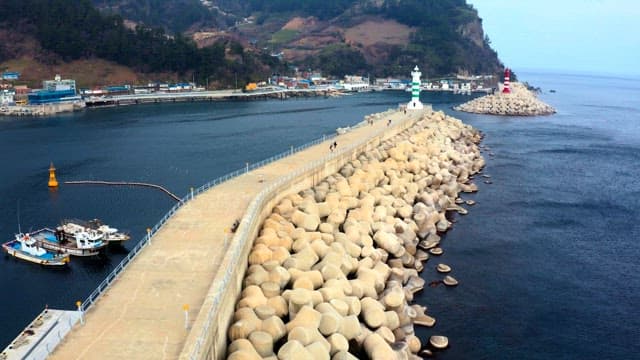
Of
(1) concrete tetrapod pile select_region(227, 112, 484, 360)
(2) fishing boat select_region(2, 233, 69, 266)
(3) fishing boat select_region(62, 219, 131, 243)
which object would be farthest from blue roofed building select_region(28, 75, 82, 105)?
(1) concrete tetrapod pile select_region(227, 112, 484, 360)

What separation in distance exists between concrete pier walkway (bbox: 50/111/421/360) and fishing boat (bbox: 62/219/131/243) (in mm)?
7378

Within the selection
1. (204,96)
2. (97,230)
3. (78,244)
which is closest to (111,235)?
(97,230)

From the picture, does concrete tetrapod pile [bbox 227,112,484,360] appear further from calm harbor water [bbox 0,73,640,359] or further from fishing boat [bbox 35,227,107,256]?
fishing boat [bbox 35,227,107,256]

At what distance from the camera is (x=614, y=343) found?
23.1m

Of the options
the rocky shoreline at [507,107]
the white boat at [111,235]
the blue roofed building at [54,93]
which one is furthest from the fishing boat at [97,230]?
the rocky shoreline at [507,107]

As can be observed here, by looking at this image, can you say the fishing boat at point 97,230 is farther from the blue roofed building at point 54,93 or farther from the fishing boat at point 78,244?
the blue roofed building at point 54,93

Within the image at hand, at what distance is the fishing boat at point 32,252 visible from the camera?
3134 cm

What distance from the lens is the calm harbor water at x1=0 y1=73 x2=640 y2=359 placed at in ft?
80.3

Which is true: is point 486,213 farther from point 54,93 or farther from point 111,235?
point 54,93

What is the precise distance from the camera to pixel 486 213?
39781mm

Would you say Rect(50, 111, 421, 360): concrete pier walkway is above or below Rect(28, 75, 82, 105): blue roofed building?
below

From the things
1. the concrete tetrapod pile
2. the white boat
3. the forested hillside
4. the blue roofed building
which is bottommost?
the white boat

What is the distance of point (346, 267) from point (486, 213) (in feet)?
63.4

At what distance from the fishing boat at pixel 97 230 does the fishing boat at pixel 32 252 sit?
1.83 m
